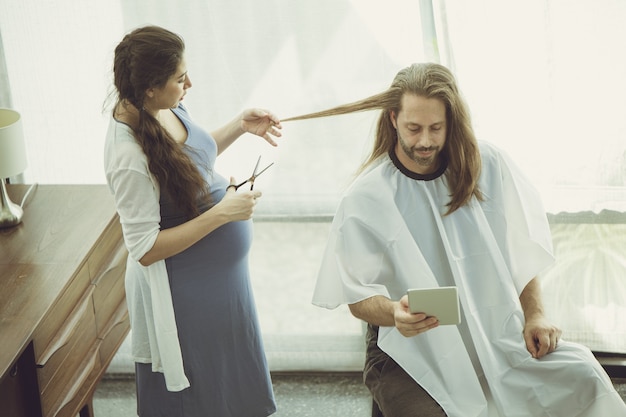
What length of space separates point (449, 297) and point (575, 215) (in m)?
Answer: 1.19

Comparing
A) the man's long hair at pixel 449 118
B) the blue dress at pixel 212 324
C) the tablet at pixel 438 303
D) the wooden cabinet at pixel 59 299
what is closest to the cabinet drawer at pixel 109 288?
the wooden cabinet at pixel 59 299

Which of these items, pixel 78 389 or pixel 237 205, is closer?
pixel 237 205

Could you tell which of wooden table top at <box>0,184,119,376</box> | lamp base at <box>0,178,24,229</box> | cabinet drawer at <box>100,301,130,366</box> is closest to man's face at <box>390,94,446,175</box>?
wooden table top at <box>0,184,119,376</box>

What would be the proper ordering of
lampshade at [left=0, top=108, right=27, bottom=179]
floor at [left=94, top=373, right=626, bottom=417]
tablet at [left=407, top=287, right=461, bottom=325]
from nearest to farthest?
1. tablet at [left=407, top=287, right=461, bottom=325]
2. lampshade at [left=0, top=108, right=27, bottom=179]
3. floor at [left=94, top=373, right=626, bottom=417]

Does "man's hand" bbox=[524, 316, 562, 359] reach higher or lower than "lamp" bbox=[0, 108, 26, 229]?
lower

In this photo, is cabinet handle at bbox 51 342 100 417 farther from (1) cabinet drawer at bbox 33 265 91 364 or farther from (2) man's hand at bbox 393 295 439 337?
(2) man's hand at bbox 393 295 439 337

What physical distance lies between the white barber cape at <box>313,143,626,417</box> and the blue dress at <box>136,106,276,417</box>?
283mm

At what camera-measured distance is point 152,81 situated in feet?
7.73

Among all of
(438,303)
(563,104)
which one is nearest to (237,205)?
(438,303)

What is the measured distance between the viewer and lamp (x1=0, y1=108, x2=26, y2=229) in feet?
9.01

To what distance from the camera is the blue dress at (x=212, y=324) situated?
102 inches

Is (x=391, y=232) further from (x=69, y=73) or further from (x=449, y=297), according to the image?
(x=69, y=73)

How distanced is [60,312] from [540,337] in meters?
1.39

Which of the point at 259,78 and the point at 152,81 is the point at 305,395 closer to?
the point at 259,78
